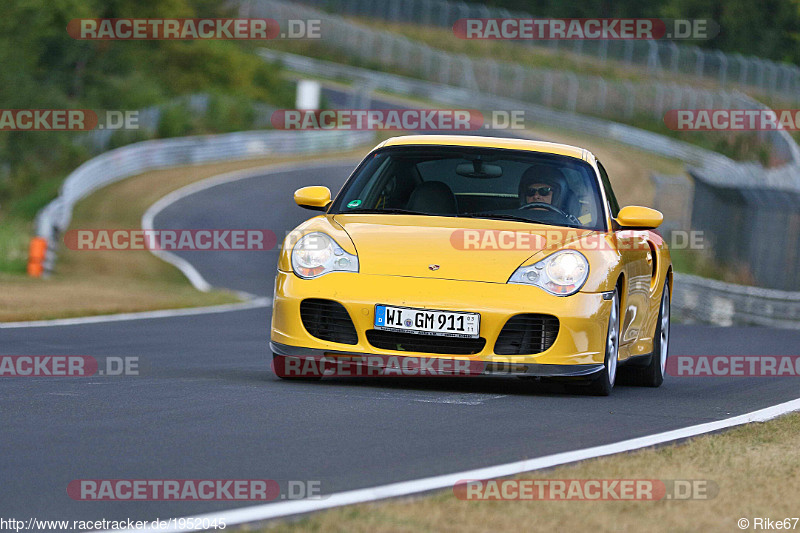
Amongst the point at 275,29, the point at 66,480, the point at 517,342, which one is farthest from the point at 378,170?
the point at 275,29

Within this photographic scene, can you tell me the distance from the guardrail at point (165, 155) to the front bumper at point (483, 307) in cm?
1588

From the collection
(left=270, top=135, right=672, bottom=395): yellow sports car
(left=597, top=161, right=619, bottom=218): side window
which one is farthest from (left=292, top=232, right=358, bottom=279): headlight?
(left=597, top=161, right=619, bottom=218): side window

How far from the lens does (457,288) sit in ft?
26.6

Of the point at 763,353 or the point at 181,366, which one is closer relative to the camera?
the point at 181,366

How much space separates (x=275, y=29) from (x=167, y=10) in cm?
1623

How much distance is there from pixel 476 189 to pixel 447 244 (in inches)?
55.1

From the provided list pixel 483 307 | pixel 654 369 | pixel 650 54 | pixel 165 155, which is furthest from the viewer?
pixel 650 54

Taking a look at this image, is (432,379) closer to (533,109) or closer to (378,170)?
(378,170)

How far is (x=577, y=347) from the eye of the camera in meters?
8.16

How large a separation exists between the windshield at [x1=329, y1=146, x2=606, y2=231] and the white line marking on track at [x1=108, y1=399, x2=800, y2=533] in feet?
6.87

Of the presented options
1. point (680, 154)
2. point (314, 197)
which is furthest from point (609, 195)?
point (680, 154)

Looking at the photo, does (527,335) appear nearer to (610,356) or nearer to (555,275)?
(555,275)

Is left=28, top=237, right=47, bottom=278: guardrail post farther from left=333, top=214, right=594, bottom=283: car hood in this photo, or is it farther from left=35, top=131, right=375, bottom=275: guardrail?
left=333, top=214, right=594, bottom=283: car hood

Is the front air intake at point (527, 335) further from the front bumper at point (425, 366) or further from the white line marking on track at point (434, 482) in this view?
the white line marking on track at point (434, 482)
